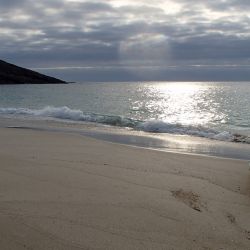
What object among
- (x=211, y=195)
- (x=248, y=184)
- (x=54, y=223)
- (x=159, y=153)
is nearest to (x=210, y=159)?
(x=159, y=153)

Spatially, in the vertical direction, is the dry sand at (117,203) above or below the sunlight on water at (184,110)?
above

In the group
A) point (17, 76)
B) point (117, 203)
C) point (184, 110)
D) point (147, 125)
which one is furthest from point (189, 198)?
point (17, 76)

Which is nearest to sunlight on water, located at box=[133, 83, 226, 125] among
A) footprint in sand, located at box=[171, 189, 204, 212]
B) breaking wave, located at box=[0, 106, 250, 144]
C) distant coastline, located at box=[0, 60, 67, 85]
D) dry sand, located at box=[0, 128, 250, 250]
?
breaking wave, located at box=[0, 106, 250, 144]

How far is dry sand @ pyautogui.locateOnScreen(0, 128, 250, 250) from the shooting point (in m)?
4.65

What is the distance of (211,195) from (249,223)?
1169 millimetres

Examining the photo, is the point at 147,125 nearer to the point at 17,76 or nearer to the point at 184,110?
the point at 184,110

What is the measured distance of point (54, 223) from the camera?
4.87m

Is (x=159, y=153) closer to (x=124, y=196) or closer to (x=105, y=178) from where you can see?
(x=105, y=178)

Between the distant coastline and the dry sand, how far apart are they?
150 meters

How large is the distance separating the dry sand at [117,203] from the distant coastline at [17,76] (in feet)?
492

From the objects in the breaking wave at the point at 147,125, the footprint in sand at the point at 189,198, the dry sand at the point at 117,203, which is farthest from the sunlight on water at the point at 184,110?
the footprint in sand at the point at 189,198

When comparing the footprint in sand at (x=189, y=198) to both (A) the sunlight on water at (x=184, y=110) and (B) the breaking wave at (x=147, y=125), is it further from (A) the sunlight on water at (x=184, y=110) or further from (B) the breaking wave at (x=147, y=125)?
(A) the sunlight on water at (x=184, y=110)

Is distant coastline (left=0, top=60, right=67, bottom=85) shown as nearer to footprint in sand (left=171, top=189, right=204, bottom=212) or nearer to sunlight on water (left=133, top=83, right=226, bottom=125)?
sunlight on water (left=133, top=83, right=226, bottom=125)

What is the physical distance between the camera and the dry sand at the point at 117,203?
15.3 feet
